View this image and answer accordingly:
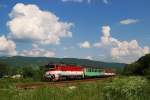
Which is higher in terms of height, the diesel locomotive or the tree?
the tree

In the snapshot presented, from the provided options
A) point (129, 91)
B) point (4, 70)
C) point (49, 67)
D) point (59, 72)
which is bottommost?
point (129, 91)

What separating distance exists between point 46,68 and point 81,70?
537 inches

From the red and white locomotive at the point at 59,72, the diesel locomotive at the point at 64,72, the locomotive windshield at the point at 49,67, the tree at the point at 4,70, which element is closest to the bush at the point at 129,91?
the red and white locomotive at the point at 59,72

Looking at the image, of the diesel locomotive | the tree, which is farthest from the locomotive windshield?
the tree

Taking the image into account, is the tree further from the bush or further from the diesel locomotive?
the bush

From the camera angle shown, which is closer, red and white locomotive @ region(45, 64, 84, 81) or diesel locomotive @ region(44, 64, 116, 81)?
red and white locomotive @ region(45, 64, 84, 81)

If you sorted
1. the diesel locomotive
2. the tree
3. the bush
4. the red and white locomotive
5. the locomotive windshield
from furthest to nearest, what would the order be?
1. the tree
2. the locomotive windshield
3. the diesel locomotive
4. the red and white locomotive
5. the bush

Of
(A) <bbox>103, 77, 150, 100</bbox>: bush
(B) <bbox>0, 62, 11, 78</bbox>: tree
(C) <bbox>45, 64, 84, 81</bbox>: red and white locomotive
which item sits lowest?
(A) <bbox>103, 77, 150, 100</bbox>: bush

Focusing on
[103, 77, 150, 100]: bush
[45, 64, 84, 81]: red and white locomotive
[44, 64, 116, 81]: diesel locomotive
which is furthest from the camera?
[44, 64, 116, 81]: diesel locomotive

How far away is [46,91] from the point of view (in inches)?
902

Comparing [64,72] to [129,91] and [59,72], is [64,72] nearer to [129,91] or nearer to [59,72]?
[59,72]

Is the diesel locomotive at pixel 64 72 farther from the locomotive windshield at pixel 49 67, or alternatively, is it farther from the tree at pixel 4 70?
the tree at pixel 4 70

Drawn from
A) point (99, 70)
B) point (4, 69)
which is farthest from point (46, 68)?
point (4, 69)

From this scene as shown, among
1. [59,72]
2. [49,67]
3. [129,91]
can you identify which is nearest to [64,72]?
[59,72]
